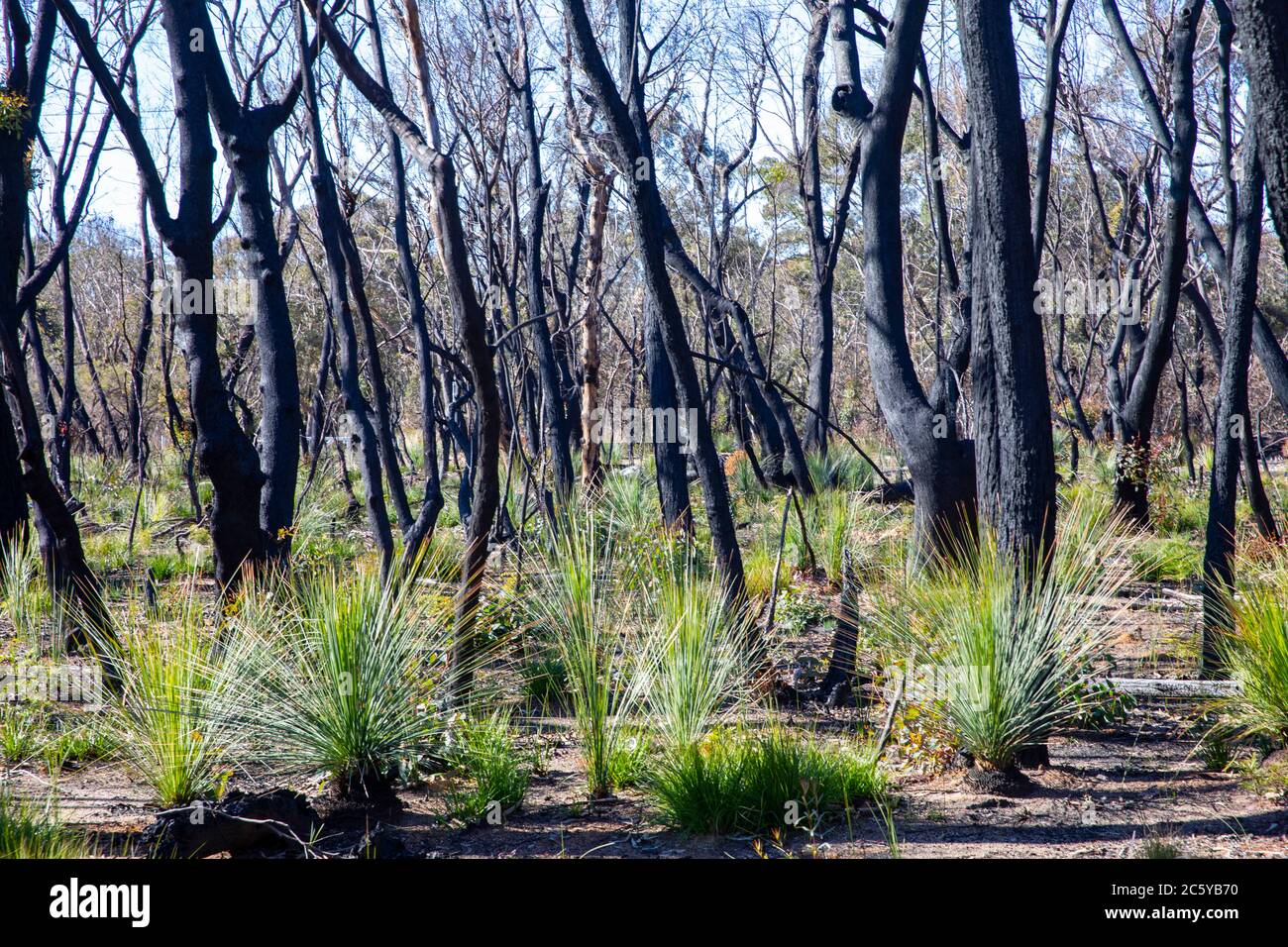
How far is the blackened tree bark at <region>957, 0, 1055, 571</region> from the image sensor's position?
14.5 feet

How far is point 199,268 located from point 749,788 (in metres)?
4.01

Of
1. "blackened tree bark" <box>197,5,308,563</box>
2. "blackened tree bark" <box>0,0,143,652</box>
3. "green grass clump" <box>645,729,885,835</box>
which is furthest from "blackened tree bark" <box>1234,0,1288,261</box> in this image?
"blackened tree bark" <box>197,5,308,563</box>

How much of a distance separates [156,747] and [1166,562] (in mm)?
7510

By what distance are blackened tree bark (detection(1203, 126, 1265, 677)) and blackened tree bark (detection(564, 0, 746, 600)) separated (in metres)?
2.43

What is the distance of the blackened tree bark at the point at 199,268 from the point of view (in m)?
5.27

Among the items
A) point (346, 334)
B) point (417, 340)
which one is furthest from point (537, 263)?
point (346, 334)

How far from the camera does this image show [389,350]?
72.8ft

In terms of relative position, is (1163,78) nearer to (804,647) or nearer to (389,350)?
(804,647)

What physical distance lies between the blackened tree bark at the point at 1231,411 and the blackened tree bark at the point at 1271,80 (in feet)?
7.07

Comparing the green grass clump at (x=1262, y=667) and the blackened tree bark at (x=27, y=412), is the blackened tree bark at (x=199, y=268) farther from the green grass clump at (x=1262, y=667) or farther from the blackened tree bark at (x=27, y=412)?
the green grass clump at (x=1262, y=667)

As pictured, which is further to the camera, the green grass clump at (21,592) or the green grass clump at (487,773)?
the green grass clump at (21,592)

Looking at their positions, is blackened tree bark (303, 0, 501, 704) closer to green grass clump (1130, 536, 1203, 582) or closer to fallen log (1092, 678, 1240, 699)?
fallen log (1092, 678, 1240, 699)

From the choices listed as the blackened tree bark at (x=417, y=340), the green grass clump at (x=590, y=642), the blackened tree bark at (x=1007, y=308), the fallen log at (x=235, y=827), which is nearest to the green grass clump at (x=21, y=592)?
the blackened tree bark at (x=417, y=340)

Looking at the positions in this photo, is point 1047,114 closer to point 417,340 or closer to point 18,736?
point 417,340
